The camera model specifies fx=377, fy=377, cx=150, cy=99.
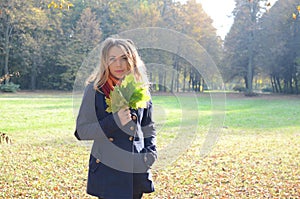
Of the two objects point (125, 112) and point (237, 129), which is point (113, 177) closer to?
point (125, 112)

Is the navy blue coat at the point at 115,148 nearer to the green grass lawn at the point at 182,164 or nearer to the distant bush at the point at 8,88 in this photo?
the green grass lawn at the point at 182,164

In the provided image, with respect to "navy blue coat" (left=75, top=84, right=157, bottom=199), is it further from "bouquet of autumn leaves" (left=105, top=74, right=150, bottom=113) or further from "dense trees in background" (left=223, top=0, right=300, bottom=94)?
"dense trees in background" (left=223, top=0, right=300, bottom=94)

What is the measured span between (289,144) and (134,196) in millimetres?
7648

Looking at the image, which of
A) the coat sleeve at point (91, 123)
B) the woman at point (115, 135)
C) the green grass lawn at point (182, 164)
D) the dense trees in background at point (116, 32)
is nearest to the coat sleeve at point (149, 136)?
the woman at point (115, 135)

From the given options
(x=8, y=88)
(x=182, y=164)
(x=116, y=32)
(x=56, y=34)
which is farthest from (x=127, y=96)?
(x=56, y=34)

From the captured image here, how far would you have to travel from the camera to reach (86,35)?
38.3m

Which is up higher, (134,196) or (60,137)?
(134,196)

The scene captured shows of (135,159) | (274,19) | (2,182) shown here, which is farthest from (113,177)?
(274,19)

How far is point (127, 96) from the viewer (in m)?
2.11

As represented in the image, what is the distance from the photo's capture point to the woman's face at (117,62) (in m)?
2.31

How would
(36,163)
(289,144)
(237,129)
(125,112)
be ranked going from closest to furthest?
(125,112)
(36,163)
(289,144)
(237,129)

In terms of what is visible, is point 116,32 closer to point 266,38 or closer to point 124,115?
point 266,38

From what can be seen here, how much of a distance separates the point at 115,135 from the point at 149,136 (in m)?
0.24

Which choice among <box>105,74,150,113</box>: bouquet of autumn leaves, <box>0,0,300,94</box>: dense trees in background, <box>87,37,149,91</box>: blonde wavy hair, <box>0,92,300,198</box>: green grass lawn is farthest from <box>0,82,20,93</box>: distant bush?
<box>105,74,150,113</box>: bouquet of autumn leaves
